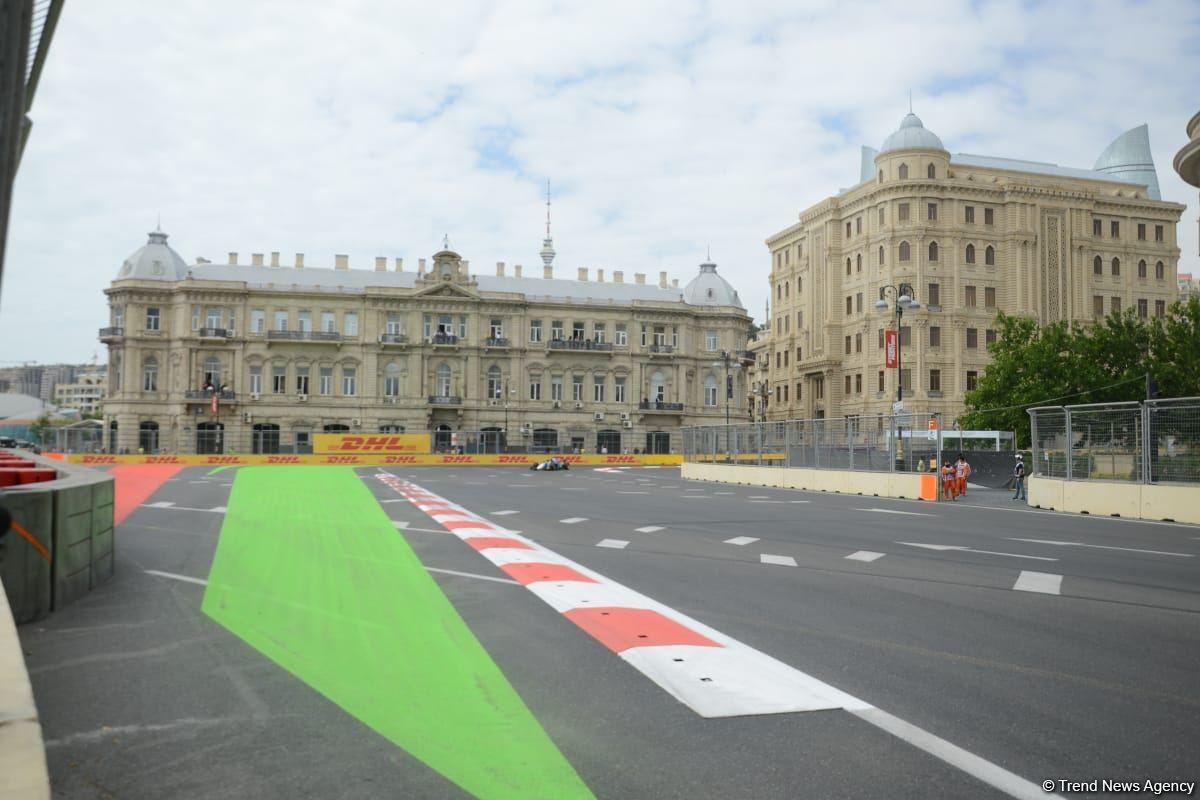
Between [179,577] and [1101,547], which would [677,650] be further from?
[1101,547]

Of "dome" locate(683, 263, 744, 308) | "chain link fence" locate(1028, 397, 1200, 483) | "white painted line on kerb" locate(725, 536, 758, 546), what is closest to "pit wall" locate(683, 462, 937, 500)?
"chain link fence" locate(1028, 397, 1200, 483)

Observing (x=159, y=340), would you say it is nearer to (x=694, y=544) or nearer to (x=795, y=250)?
(x=795, y=250)

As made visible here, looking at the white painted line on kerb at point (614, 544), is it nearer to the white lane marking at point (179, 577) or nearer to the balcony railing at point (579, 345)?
the white lane marking at point (179, 577)

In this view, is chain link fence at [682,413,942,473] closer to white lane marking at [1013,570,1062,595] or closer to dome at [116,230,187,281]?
white lane marking at [1013,570,1062,595]

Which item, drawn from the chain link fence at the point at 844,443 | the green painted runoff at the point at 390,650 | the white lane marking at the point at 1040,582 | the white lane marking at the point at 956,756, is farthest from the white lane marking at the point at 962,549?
the chain link fence at the point at 844,443

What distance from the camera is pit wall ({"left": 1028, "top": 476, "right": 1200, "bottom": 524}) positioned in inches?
687

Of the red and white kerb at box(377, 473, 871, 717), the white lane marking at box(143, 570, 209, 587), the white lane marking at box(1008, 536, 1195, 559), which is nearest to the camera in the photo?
the red and white kerb at box(377, 473, 871, 717)

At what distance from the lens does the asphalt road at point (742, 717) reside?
12.7ft

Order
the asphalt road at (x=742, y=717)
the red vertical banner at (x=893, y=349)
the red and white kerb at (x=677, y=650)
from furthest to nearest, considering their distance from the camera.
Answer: the red vertical banner at (x=893, y=349), the red and white kerb at (x=677, y=650), the asphalt road at (x=742, y=717)

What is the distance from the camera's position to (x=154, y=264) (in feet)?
238

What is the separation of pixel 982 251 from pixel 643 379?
28369 mm

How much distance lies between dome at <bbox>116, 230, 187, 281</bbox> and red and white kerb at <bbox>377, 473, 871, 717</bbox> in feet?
234

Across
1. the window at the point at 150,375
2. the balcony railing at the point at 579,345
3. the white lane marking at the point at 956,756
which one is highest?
the balcony railing at the point at 579,345

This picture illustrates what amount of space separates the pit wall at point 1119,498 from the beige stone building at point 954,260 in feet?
149
